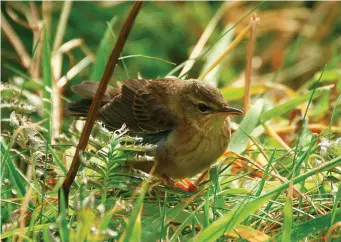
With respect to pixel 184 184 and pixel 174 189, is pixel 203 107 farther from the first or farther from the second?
pixel 174 189

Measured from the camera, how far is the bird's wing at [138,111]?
3598mm

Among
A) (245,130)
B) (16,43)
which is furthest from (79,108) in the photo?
(16,43)

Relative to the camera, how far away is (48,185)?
10.5ft

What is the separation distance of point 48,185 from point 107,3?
3.06 m

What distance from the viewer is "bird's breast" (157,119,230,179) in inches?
132

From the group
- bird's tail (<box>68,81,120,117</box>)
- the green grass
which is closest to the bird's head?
the green grass

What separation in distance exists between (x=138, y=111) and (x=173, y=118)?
0.75 feet

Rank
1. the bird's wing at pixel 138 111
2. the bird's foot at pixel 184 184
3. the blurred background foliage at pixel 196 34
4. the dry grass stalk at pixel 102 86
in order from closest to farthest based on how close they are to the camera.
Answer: the dry grass stalk at pixel 102 86, the bird's foot at pixel 184 184, the bird's wing at pixel 138 111, the blurred background foliage at pixel 196 34

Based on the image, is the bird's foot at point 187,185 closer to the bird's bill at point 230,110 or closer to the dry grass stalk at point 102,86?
the bird's bill at point 230,110

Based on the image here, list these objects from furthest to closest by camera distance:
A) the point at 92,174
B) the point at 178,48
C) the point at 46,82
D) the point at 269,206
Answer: the point at 178,48 < the point at 46,82 < the point at 92,174 < the point at 269,206

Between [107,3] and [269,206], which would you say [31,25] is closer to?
[107,3]

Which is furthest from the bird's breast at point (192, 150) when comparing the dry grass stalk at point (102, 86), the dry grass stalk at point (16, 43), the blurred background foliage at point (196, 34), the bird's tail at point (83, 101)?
the blurred background foliage at point (196, 34)

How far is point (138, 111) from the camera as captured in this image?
3713 mm

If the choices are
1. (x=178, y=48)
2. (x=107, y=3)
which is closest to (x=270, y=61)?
(x=178, y=48)
